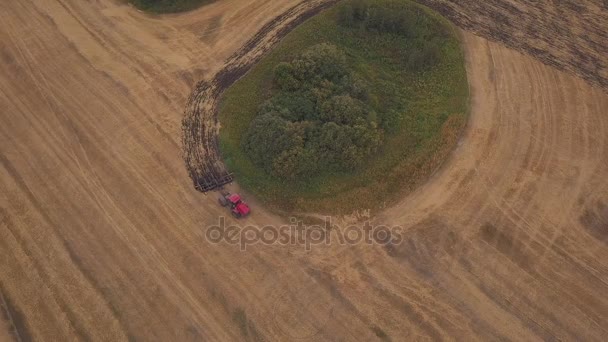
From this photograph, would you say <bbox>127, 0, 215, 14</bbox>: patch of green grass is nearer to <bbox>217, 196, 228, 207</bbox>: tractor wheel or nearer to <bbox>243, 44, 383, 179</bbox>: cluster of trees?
<bbox>243, 44, 383, 179</bbox>: cluster of trees

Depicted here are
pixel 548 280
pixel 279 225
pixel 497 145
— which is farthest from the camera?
pixel 497 145

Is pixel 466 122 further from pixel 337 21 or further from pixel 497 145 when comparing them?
pixel 337 21

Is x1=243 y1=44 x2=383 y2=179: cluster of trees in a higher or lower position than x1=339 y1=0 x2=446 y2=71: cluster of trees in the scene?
lower

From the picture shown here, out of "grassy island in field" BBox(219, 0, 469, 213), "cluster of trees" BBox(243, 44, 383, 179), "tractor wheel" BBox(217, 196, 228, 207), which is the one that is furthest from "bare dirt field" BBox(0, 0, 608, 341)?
"cluster of trees" BBox(243, 44, 383, 179)

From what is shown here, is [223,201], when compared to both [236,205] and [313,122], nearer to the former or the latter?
[236,205]

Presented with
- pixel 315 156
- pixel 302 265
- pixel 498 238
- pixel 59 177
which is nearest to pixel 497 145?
pixel 498 238

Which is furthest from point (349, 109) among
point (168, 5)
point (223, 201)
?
point (168, 5)
